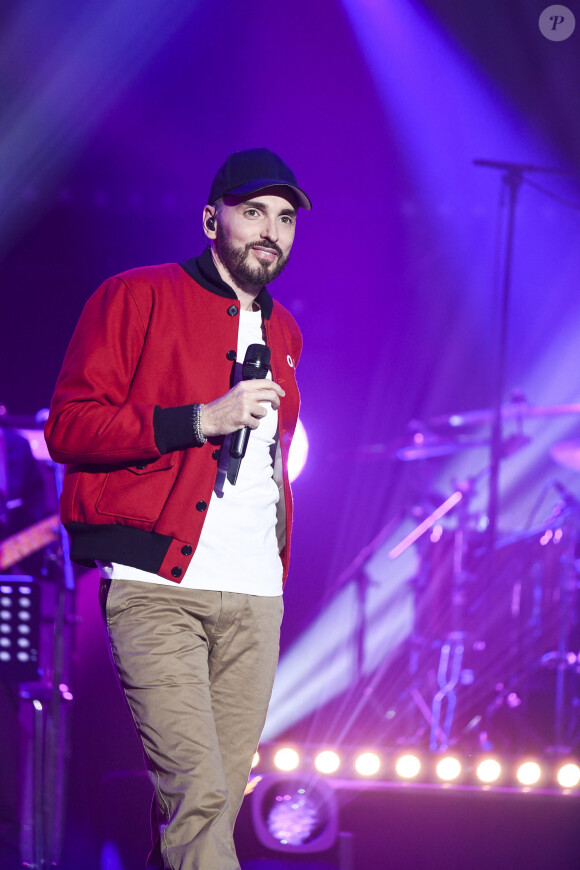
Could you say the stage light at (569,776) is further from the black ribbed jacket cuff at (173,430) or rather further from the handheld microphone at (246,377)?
the black ribbed jacket cuff at (173,430)

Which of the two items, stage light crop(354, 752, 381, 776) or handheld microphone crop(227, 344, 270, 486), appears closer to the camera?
handheld microphone crop(227, 344, 270, 486)

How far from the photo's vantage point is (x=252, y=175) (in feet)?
7.80

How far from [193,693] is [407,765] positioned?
167 cm

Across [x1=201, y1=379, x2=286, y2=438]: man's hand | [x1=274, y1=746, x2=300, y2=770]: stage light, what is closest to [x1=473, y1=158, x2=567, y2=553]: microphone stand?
[x1=274, y1=746, x2=300, y2=770]: stage light

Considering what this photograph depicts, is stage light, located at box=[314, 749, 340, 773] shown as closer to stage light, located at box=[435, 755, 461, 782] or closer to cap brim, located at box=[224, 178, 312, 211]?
stage light, located at box=[435, 755, 461, 782]

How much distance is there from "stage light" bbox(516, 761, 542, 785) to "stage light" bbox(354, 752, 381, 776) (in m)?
0.51

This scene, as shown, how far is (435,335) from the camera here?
492 centimetres

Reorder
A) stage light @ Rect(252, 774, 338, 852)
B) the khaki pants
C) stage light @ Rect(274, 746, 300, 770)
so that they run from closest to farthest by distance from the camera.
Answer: the khaki pants, stage light @ Rect(252, 774, 338, 852), stage light @ Rect(274, 746, 300, 770)

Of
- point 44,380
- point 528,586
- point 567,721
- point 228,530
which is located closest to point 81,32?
point 44,380

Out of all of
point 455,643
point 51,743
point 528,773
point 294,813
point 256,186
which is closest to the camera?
point 256,186

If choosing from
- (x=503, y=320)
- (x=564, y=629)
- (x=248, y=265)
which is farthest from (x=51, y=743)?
(x=503, y=320)

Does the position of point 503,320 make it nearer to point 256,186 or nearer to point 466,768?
point 466,768

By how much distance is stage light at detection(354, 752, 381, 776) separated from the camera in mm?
3410

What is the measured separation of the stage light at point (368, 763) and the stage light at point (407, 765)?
0.07 meters
